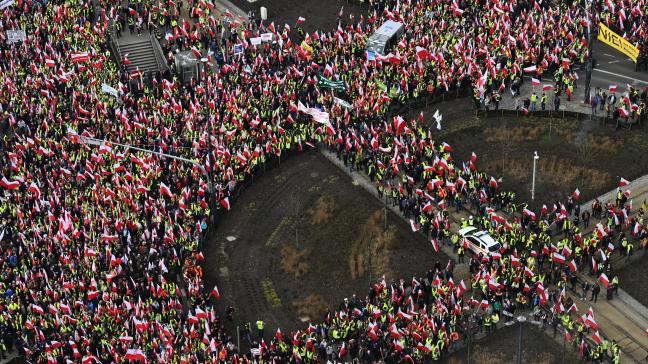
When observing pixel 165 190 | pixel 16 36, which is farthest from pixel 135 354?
pixel 16 36

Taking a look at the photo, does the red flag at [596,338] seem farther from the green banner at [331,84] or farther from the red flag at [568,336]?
the green banner at [331,84]

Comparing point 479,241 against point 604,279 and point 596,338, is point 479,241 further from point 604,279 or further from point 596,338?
point 596,338

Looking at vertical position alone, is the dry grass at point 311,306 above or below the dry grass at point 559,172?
below

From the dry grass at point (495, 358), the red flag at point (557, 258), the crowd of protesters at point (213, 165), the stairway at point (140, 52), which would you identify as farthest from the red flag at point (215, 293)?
the stairway at point (140, 52)

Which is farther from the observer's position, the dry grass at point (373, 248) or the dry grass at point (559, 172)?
the dry grass at point (559, 172)

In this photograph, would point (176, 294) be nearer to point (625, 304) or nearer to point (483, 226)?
point (483, 226)

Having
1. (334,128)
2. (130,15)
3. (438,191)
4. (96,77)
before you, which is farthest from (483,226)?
(130,15)
